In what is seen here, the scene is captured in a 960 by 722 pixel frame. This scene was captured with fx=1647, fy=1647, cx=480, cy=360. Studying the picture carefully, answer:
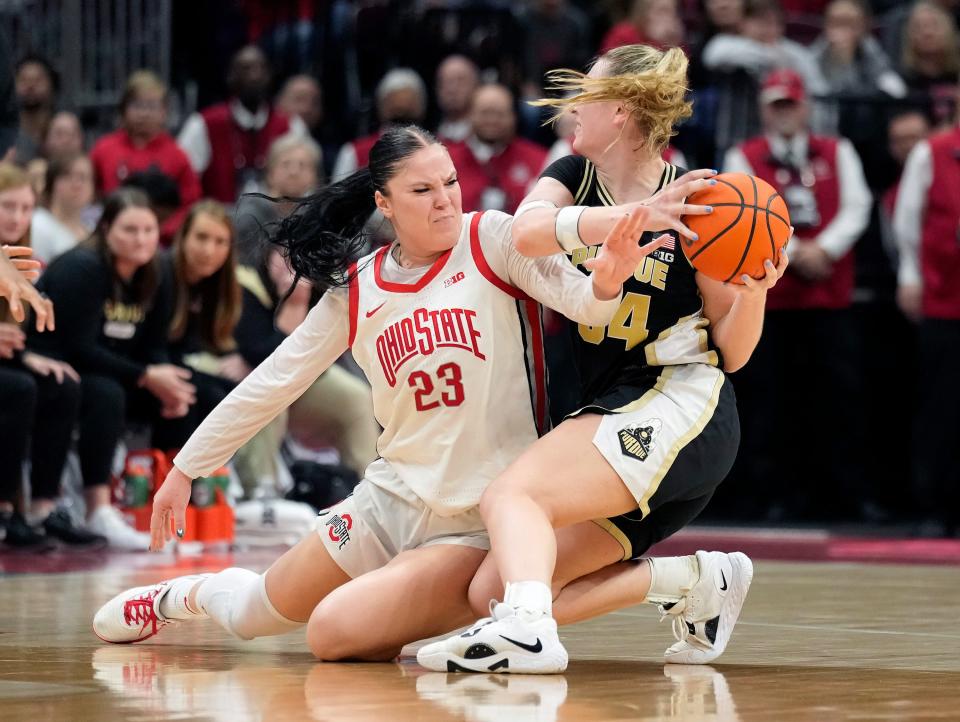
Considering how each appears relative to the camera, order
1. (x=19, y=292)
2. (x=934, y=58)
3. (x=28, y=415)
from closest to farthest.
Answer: (x=19, y=292)
(x=28, y=415)
(x=934, y=58)

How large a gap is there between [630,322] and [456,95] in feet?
21.0

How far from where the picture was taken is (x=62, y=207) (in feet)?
30.2

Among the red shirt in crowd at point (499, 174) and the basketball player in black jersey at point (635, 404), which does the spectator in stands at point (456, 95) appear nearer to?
the red shirt in crowd at point (499, 174)

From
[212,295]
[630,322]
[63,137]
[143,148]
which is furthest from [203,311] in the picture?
[630,322]

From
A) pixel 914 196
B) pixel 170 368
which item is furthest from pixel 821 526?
pixel 170 368

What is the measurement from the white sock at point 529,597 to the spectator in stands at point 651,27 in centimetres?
676

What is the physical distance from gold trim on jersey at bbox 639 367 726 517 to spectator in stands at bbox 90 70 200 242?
20.7 ft

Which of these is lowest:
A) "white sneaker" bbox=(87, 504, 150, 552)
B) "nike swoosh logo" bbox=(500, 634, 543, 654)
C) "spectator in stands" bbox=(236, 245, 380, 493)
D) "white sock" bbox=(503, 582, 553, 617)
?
"white sneaker" bbox=(87, 504, 150, 552)

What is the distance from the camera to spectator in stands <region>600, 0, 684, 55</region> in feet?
33.5

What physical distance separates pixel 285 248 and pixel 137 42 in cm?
758

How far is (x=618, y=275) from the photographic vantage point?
3.86 meters

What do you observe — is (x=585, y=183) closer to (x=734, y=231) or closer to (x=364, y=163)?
(x=734, y=231)

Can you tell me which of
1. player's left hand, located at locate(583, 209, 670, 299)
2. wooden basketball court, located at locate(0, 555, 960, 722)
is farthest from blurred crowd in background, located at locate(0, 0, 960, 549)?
player's left hand, located at locate(583, 209, 670, 299)

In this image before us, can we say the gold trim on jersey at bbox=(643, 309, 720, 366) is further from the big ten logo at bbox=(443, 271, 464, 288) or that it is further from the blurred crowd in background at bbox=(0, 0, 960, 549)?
the blurred crowd in background at bbox=(0, 0, 960, 549)
